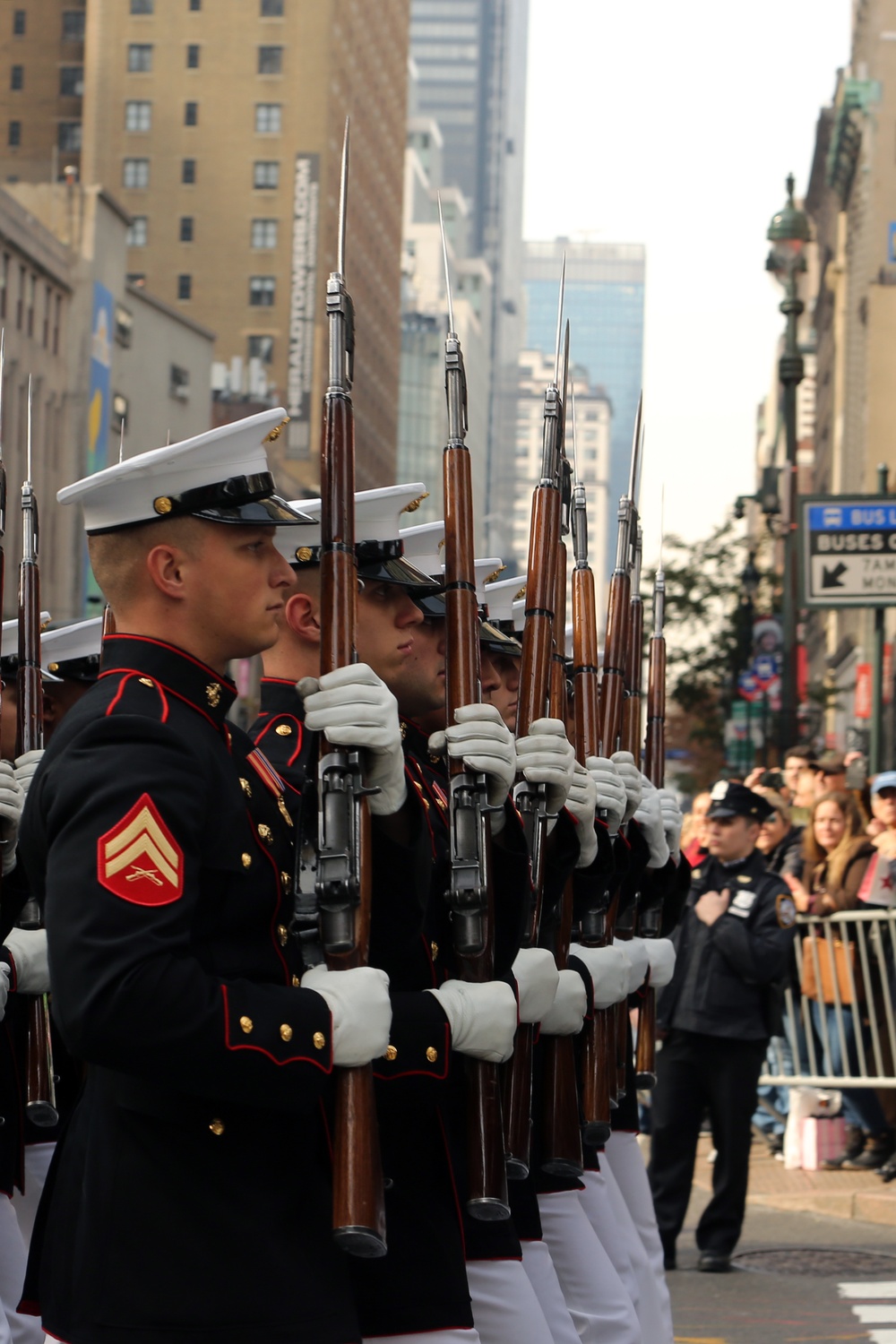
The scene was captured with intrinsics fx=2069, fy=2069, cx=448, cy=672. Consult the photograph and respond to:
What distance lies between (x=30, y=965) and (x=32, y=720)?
0.77 m

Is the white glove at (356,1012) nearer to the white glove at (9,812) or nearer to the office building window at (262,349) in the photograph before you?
the white glove at (9,812)

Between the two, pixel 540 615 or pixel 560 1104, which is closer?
pixel 560 1104

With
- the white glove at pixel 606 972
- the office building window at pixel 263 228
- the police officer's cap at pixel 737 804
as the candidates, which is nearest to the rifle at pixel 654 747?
the police officer's cap at pixel 737 804

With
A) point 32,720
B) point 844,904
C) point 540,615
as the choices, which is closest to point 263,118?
point 844,904

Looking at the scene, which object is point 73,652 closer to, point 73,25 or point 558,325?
point 558,325

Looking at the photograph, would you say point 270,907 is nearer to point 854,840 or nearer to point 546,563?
point 546,563

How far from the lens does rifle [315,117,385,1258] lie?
304 cm

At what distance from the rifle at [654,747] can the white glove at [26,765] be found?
253 centimetres

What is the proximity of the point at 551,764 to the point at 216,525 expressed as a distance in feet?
4.92

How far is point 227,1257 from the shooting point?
9.68 ft

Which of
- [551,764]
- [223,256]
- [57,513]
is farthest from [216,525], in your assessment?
[223,256]

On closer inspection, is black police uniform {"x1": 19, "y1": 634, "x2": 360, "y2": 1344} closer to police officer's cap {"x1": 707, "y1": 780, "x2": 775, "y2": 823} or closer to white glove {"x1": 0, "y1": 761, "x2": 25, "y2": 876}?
white glove {"x1": 0, "y1": 761, "x2": 25, "y2": 876}

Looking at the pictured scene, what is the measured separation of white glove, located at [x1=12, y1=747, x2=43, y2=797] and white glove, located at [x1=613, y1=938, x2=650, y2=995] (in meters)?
1.85

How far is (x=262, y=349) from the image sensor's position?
86.9m
